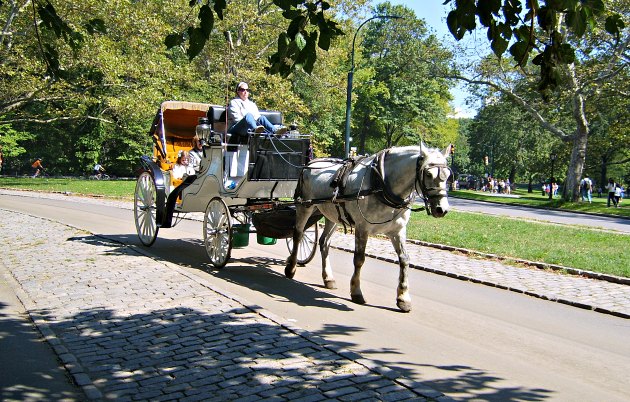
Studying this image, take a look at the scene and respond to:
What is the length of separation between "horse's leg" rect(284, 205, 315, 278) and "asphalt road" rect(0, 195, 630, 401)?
211 mm

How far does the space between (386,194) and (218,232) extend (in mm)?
3616

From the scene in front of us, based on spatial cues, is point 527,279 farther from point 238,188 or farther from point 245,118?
point 245,118

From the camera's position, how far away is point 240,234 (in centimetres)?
1069

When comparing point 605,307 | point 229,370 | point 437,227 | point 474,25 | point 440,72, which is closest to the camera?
point 474,25

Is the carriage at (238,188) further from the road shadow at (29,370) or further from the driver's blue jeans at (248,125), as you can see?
the road shadow at (29,370)

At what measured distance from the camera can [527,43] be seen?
498 centimetres

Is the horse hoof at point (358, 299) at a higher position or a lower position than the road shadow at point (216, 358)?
higher

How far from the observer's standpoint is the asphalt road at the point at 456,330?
5.70m

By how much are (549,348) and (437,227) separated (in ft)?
36.6

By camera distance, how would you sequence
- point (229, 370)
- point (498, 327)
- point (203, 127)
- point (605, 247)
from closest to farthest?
point (229, 370) < point (498, 327) < point (203, 127) < point (605, 247)

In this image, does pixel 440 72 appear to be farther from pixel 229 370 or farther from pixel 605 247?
pixel 229 370

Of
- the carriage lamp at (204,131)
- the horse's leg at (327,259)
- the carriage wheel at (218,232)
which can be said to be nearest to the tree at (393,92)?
the carriage lamp at (204,131)

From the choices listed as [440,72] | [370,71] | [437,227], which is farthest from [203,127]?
[370,71]

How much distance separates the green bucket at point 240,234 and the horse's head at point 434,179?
3808 millimetres
